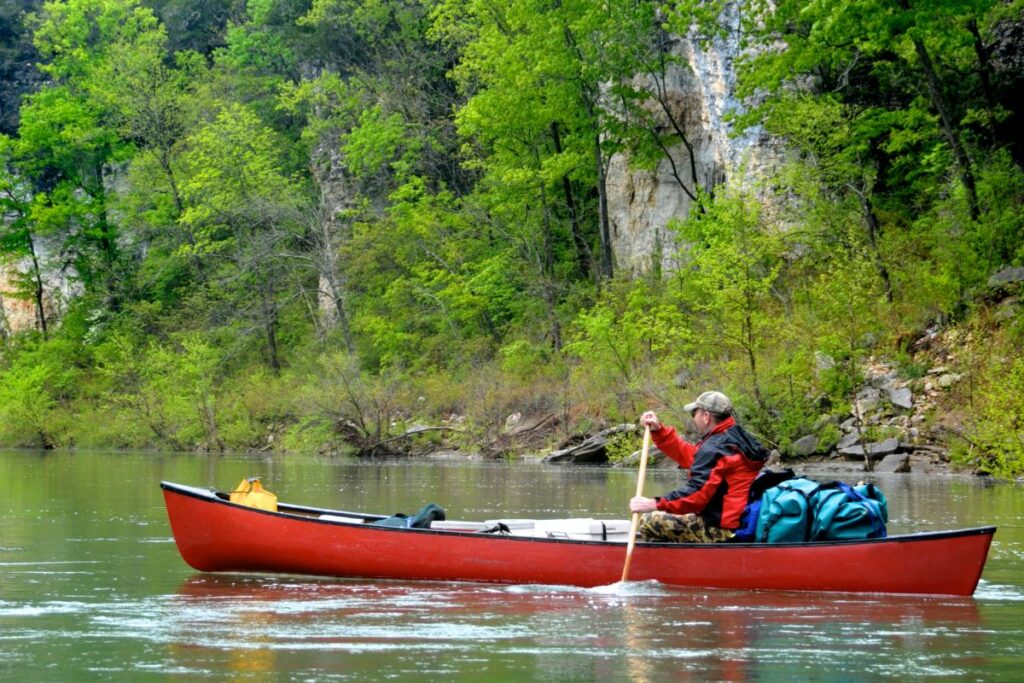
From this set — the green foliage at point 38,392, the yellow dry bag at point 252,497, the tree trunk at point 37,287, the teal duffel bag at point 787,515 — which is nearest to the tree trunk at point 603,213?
the green foliage at point 38,392

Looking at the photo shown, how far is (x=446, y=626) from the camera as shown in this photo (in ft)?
30.5

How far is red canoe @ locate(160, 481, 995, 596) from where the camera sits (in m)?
10.6

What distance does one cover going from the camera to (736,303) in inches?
961

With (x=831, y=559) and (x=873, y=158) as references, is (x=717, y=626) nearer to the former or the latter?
(x=831, y=559)

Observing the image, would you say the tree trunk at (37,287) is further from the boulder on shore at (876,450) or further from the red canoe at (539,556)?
the red canoe at (539,556)

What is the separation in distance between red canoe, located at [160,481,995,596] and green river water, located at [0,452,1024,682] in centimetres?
14

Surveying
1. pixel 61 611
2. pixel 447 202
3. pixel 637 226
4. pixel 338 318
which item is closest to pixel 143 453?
pixel 338 318

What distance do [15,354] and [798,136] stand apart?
29.6m

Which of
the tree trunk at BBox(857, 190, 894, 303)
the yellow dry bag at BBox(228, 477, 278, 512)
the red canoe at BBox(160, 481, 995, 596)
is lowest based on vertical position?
the red canoe at BBox(160, 481, 995, 596)

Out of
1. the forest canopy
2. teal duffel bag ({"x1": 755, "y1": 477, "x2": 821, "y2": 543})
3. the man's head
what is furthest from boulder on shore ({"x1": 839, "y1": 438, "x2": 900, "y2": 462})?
the man's head

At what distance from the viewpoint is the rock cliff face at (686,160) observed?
104ft

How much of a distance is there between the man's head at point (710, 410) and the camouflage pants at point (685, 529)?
2.39ft

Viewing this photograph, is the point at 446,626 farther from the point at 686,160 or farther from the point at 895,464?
the point at 686,160

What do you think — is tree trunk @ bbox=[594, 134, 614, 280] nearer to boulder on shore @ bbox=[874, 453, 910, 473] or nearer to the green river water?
boulder on shore @ bbox=[874, 453, 910, 473]
